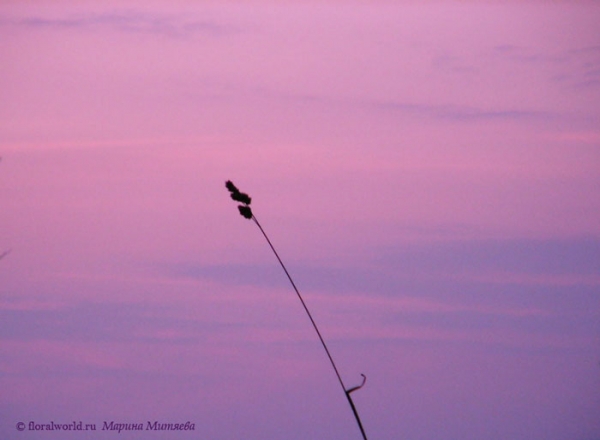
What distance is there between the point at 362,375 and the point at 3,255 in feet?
5.47

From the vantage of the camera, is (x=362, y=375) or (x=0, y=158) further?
(x=362, y=375)

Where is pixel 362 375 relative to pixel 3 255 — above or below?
below

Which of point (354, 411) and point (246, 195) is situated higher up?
point (246, 195)

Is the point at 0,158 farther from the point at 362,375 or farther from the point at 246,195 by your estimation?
the point at 362,375

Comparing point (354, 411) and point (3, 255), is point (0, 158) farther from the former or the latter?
point (354, 411)

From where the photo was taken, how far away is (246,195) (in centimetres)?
762

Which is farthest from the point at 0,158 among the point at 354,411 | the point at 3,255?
the point at 354,411

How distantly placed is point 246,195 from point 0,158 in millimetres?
1056

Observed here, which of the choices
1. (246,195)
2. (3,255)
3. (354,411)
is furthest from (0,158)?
(354,411)

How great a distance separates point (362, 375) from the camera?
7.93 m

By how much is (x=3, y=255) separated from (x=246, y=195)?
106cm

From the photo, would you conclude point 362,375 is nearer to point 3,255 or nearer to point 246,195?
point 246,195

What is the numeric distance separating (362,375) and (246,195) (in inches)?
39.0

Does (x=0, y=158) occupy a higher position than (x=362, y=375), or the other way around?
(x=0, y=158)
